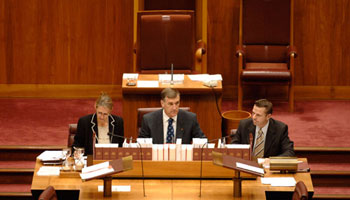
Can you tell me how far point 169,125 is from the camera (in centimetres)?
624

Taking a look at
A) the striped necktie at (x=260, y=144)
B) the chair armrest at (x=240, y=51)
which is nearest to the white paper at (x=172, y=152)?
the striped necktie at (x=260, y=144)

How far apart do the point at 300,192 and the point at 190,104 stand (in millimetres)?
2513

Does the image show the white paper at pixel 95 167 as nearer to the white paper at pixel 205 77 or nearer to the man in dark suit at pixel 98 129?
the man in dark suit at pixel 98 129

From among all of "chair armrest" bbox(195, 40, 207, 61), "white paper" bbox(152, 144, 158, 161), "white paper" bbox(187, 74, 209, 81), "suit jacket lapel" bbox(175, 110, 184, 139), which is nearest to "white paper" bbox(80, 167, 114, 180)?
"white paper" bbox(152, 144, 158, 161)

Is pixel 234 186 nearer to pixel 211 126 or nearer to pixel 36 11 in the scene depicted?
pixel 211 126

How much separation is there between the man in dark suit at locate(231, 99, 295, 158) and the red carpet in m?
1.16

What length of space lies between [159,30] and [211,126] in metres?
1.50

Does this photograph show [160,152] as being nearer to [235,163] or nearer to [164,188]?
[164,188]

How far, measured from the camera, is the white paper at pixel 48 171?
5230mm

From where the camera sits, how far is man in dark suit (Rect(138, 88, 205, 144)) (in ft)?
20.2

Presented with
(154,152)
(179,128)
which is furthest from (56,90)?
(154,152)

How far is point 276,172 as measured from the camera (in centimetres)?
536

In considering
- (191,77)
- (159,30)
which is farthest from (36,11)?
(191,77)

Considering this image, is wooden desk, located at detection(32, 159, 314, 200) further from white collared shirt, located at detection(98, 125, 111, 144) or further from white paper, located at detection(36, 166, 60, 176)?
white collared shirt, located at detection(98, 125, 111, 144)
